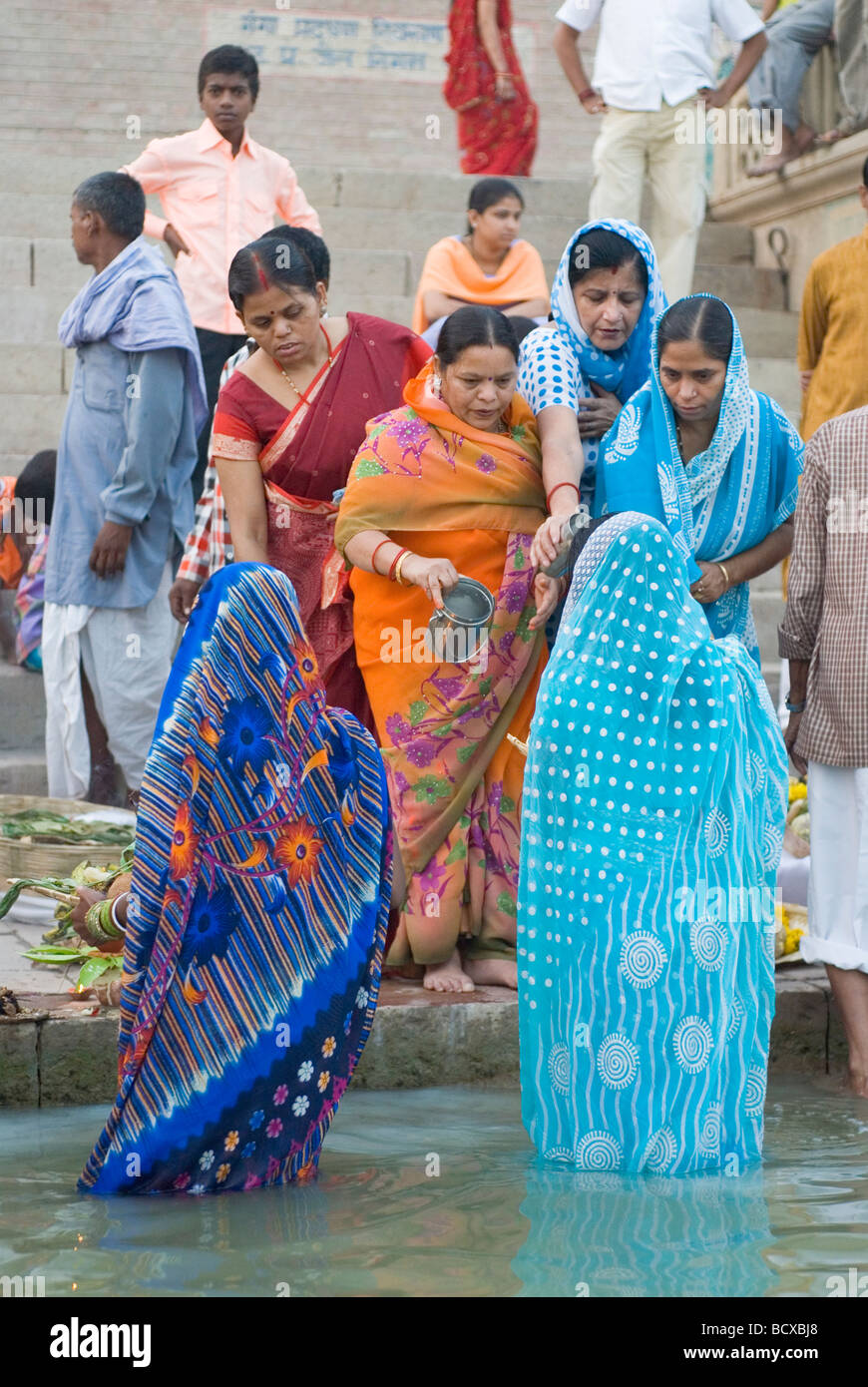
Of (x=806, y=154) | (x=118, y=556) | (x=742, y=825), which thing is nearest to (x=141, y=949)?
(x=742, y=825)

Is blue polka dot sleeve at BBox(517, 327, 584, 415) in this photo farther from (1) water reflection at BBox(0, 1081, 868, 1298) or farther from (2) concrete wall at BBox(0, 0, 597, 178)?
(2) concrete wall at BBox(0, 0, 597, 178)

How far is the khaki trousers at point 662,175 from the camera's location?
25.9 ft

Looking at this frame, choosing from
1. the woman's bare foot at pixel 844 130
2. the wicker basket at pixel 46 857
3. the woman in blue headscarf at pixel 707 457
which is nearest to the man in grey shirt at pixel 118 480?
the wicker basket at pixel 46 857

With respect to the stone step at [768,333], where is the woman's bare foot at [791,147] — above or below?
above

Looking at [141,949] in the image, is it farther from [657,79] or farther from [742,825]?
[657,79]

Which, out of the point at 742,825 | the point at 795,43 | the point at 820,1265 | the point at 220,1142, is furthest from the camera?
the point at 795,43

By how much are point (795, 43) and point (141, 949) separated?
784cm

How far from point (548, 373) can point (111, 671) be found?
7.19 feet

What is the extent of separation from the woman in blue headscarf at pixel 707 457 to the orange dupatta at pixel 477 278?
330 cm

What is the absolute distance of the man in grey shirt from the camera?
227 inches

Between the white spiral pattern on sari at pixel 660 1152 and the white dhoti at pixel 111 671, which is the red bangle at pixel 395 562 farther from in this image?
the white dhoti at pixel 111 671

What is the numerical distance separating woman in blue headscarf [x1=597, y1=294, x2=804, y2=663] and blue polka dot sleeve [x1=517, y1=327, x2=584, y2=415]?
0.81 ft

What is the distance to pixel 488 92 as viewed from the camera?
991cm
